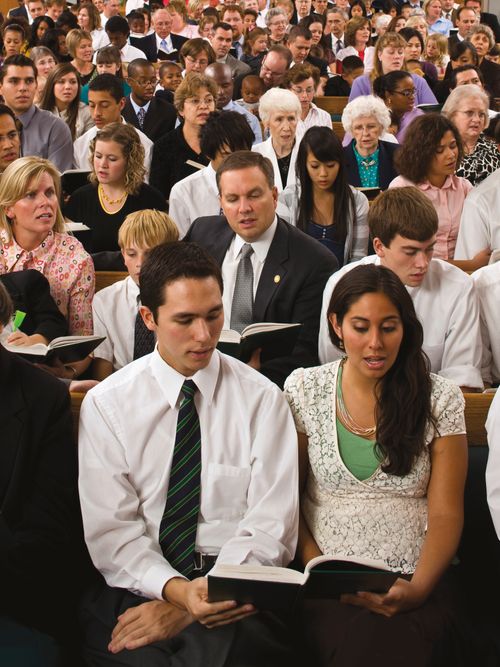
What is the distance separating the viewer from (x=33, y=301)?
3.34 m

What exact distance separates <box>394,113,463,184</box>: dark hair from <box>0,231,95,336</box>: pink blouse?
167 centimetres

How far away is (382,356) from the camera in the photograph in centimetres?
232

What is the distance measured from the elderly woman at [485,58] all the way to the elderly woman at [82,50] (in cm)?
355

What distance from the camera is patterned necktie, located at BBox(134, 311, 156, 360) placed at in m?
3.30

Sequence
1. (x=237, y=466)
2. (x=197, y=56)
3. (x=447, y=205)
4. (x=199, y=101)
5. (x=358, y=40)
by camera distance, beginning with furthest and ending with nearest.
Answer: (x=358, y=40)
(x=197, y=56)
(x=199, y=101)
(x=447, y=205)
(x=237, y=466)

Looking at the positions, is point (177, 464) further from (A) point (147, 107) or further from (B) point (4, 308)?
(A) point (147, 107)

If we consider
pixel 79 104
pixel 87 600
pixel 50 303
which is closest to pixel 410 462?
pixel 87 600

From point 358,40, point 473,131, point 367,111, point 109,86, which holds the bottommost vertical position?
point 473,131

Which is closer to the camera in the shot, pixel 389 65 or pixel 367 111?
pixel 367 111

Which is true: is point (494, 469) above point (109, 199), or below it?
below

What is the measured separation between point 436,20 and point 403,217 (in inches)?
406

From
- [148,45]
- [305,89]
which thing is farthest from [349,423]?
[148,45]

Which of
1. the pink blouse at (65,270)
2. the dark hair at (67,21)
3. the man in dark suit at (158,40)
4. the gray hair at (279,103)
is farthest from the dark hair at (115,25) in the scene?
the pink blouse at (65,270)

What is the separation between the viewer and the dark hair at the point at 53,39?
8.73 m
